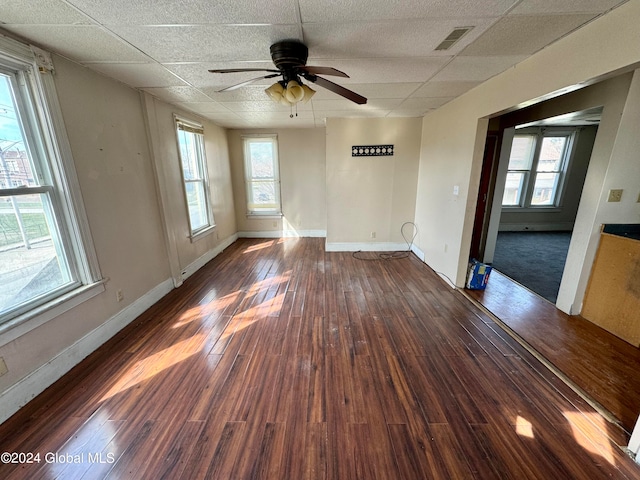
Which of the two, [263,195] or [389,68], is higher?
[389,68]

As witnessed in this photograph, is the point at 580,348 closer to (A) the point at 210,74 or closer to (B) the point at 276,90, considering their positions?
(B) the point at 276,90

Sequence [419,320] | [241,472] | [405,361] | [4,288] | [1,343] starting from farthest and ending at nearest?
[419,320]
[405,361]
[4,288]
[1,343]
[241,472]

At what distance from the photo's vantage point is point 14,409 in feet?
5.20

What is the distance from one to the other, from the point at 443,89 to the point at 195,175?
3776 millimetres

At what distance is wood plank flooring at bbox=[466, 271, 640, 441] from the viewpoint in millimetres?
1643

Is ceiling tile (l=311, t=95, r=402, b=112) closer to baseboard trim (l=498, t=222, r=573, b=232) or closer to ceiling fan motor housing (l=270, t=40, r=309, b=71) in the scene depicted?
ceiling fan motor housing (l=270, t=40, r=309, b=71)

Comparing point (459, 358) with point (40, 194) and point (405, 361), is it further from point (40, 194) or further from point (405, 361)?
point (40, 194)

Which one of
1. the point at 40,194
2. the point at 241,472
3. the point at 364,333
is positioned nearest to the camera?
the point at 241,472

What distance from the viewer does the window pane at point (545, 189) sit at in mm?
5895

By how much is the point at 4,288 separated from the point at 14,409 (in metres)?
0.77

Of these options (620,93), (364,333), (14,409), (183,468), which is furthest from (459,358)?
(14,409)

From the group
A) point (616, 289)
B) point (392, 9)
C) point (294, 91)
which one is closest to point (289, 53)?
point (294, 91)

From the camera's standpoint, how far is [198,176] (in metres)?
4.23

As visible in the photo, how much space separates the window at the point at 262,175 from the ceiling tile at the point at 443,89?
3.31 m
